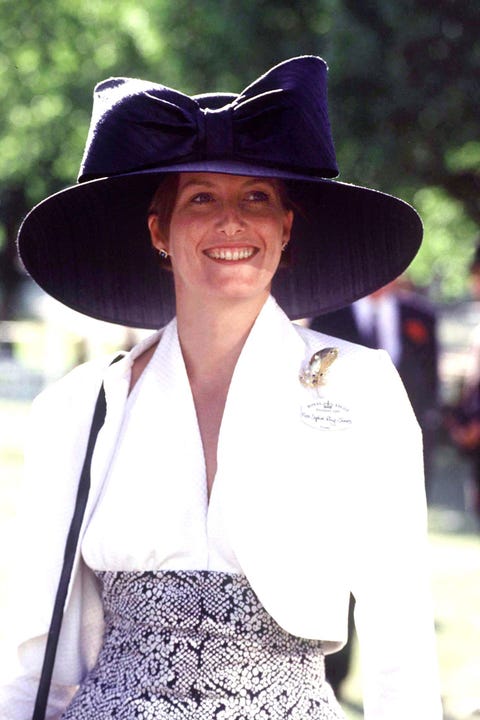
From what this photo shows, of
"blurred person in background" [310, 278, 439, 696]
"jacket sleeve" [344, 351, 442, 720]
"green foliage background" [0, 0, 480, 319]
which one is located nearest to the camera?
"jacket sleeve" [344, 351, 442, 720]

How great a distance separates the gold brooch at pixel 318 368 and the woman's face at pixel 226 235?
0.17 meters

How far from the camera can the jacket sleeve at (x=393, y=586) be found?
2418 mm

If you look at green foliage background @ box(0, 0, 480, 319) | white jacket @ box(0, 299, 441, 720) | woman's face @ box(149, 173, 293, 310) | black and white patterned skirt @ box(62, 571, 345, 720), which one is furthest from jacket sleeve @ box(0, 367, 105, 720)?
green foliage background @ box(0, 0, 480, 319)

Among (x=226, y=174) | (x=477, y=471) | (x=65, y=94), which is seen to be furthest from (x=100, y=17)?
(x=226, y=174)

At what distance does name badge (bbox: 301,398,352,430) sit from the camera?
253 centimetres

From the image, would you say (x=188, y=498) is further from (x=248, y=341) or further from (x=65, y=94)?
(x=65, y=94)

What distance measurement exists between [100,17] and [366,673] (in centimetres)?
1930

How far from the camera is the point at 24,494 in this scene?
2719 millimetres

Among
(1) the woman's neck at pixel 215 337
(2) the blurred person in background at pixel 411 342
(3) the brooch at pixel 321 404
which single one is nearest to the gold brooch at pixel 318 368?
(3) the brooch at pixel 321 404

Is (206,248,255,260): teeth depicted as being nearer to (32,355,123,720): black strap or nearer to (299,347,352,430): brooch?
(299,347,352,430): brooch

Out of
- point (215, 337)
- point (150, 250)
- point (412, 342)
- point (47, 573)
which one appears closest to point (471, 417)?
point (412, 342)

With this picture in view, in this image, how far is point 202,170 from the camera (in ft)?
8.43

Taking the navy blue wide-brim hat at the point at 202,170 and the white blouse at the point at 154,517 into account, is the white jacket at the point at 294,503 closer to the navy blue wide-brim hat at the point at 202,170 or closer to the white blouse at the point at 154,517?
the white blouse at the point at 154,517

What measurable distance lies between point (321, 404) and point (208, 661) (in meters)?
0.50
